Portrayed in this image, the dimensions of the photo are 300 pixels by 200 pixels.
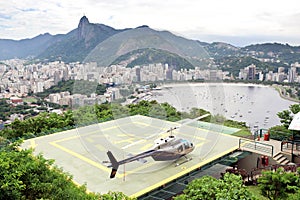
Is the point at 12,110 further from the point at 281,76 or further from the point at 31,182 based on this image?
the point at 281,76

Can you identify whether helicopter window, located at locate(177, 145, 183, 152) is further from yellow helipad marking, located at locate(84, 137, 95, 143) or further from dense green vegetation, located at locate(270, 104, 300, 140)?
dense green vegetation, located at locate(270, 104, 300, 140)

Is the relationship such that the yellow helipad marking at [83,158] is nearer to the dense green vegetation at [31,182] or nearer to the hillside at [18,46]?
the dense green vegetation at [31,182]

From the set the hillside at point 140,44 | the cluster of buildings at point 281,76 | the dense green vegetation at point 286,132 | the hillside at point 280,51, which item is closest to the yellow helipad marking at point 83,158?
the hillside at point 140,44

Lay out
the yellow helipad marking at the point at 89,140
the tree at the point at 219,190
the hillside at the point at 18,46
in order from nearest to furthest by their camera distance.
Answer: the tree at the point at 219,190 < the yellow helipad marking at the point at 89,140 < the hillside at the point at 18,46

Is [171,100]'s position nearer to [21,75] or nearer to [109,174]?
[109,174]

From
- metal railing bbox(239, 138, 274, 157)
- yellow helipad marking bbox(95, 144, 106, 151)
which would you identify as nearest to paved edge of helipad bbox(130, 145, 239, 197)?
metal railing bbox(239, 138, 274, 157)

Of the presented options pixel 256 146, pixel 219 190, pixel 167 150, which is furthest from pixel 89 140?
pixel 256 146

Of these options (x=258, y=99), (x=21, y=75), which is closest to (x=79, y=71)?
(x=258, y=99)
